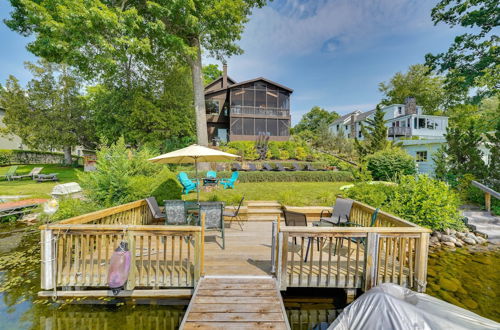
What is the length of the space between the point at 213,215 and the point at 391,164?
1258 centimetres

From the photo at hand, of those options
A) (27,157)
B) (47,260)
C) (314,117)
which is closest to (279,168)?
(47,260)

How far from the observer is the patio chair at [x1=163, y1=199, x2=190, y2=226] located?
506 cm

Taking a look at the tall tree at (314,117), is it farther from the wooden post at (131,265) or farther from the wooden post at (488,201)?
the wooden post at (131,265)

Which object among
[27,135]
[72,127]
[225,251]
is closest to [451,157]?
[225,251]

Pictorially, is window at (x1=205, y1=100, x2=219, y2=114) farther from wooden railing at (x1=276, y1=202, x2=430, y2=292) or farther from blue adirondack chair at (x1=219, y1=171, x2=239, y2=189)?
wooden railing at (x1=276, y1=202, x2=430, y2=292)

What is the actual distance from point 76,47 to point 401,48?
19.5 meters

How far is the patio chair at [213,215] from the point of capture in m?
4.78

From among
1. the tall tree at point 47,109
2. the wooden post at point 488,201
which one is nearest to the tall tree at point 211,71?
the tall tree at point 47,109

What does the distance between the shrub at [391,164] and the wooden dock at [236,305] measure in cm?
1202

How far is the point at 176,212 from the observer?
16.7ft

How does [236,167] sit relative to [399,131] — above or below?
below

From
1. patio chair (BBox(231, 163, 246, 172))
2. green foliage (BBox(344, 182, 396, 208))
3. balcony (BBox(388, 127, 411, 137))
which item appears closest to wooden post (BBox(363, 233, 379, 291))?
green foliage (BBox(344, 182, 396, 208))

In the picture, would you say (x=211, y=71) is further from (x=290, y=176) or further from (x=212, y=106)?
(x=290, y=176)

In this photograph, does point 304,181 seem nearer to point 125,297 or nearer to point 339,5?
point 339,5
